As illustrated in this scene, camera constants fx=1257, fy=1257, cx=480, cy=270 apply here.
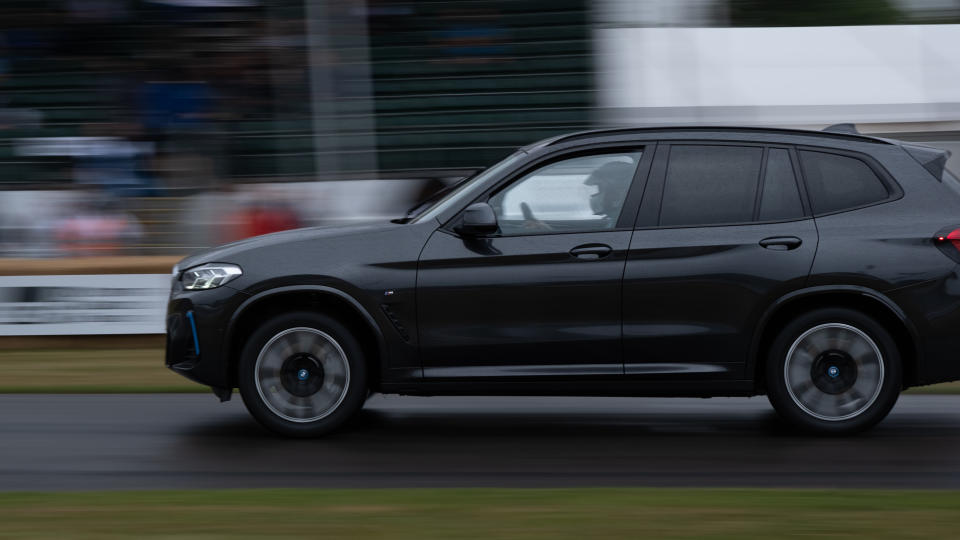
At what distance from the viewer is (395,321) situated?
22.7 feet

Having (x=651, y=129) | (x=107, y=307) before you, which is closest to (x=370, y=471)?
(x=651, y=129)

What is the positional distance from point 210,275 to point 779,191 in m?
3.23

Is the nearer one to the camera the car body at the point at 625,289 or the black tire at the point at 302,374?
the car body at the point at 625,289

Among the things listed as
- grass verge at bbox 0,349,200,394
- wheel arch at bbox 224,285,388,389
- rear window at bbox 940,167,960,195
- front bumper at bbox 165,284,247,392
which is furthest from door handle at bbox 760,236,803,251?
grass verge at bbox 0,349,200,394

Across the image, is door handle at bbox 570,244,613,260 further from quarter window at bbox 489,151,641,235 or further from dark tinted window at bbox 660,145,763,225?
dark tinted window at bbox 660,145,763,225

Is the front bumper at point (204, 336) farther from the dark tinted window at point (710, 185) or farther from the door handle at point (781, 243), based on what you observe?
the door handle at point (781, 243)

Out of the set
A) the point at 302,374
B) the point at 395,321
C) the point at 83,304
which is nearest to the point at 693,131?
the point at 395,321

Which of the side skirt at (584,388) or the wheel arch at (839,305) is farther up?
the wheel arch at (839,305)

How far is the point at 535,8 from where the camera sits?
58.9ft

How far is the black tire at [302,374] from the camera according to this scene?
700 cm

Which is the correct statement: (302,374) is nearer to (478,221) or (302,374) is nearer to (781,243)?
(478,221)

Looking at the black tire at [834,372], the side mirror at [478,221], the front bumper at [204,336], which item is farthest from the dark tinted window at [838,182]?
the front bumper at [204,336]

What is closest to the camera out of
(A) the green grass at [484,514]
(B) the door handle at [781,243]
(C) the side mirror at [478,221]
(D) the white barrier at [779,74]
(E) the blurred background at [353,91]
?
(A) the green grass at [484,514]

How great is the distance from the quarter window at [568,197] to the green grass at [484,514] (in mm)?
1726
